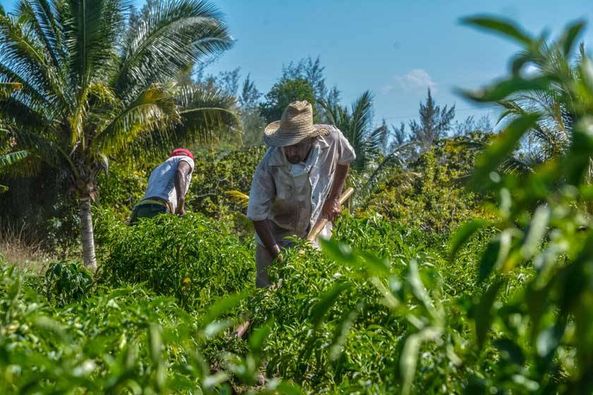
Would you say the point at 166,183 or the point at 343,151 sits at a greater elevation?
the point at 343,151

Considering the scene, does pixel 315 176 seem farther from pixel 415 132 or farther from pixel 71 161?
pixel 415 132

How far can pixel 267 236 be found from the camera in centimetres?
623

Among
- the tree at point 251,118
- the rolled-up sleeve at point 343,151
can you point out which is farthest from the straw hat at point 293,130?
the tree at point 251,118

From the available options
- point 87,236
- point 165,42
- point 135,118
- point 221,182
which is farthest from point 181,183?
point 221,182

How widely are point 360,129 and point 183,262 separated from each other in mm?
13168

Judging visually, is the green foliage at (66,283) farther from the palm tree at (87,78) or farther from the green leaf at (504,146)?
the palm tree at (87,78)

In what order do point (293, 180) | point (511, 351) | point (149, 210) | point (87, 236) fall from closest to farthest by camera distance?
point (511, 351)
point (293, 180)
point (149, 210)
point (87, 236)

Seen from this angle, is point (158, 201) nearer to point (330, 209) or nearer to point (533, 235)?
point (330, 209)

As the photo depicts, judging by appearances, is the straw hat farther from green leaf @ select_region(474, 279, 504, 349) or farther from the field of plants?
green leaf @ select_region(474, 279, 504, 349)

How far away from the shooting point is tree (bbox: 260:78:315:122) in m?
42.7

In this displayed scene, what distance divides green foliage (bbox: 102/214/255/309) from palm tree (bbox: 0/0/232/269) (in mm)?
9143

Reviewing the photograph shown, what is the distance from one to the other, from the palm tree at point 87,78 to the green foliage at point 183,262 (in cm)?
914

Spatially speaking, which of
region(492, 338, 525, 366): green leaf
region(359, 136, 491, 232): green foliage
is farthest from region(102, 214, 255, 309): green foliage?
region(359, 136, 491, 232): green foliage

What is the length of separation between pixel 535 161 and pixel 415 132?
3458cm
